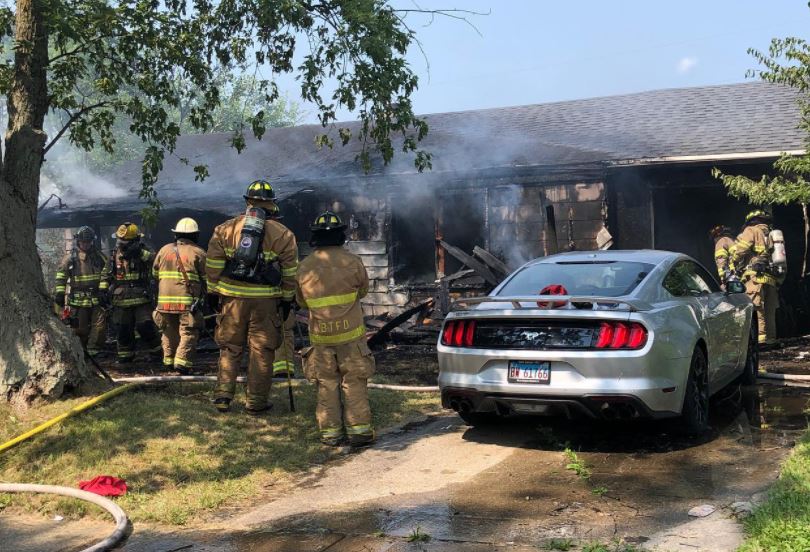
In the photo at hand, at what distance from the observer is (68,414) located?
615cm

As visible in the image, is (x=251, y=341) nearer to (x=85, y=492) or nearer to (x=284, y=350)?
(x=284, y=350)

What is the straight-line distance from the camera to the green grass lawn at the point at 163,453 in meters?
5.14

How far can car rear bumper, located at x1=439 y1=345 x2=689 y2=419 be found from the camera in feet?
18.0

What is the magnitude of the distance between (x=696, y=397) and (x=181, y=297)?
6.42 metres

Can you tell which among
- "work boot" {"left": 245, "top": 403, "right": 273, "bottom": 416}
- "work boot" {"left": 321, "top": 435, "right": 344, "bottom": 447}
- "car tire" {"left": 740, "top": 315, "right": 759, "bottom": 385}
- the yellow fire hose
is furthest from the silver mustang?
the yellow fire hose

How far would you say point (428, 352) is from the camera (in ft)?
39.4

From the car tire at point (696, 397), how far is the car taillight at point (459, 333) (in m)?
1.61

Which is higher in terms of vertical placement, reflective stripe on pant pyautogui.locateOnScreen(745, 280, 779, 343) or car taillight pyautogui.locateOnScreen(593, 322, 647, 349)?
car taillight pyautogui.locateOnScreen(593, 322, 647, 349)

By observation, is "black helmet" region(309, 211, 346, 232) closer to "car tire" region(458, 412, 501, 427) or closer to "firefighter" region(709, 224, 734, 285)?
"car tire" region(458, 412, 501, 427)

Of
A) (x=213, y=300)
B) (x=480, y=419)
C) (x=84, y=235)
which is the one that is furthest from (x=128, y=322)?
(x=480, y=419)

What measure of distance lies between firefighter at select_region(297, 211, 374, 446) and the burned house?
298 inches

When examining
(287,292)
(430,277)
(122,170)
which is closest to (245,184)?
(430,277)

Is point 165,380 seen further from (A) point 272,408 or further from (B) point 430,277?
(B) point 430,277

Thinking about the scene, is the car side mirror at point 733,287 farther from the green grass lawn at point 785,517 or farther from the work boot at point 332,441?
the work boot at point 332,441
